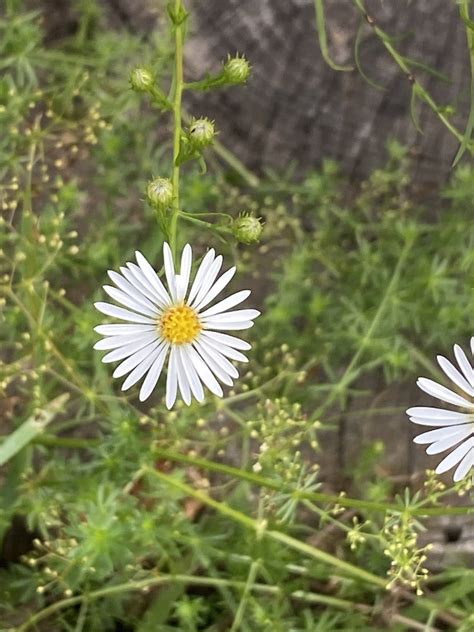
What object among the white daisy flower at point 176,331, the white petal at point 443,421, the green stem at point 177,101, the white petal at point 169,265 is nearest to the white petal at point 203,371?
the white daisy flower at point 176,331

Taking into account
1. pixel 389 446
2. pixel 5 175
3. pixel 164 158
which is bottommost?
pixel 389 446

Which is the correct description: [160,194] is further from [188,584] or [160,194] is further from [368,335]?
[188,584]

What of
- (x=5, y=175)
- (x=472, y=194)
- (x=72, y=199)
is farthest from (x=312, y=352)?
(x=5, y=175)

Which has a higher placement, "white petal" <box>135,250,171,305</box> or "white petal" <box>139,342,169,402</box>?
"white petal" <box>135,250,171,305</box>

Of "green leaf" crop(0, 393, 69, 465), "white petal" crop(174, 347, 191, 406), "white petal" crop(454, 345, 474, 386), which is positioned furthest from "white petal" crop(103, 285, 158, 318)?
"white petal" crop(454, 345, 474, 386)

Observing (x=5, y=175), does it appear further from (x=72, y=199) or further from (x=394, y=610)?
(x=394, y=610)

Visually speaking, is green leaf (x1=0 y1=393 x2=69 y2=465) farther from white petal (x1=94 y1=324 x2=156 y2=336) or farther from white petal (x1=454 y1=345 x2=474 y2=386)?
white petal (x1=454 y1=345 x2=474 y2=386)
